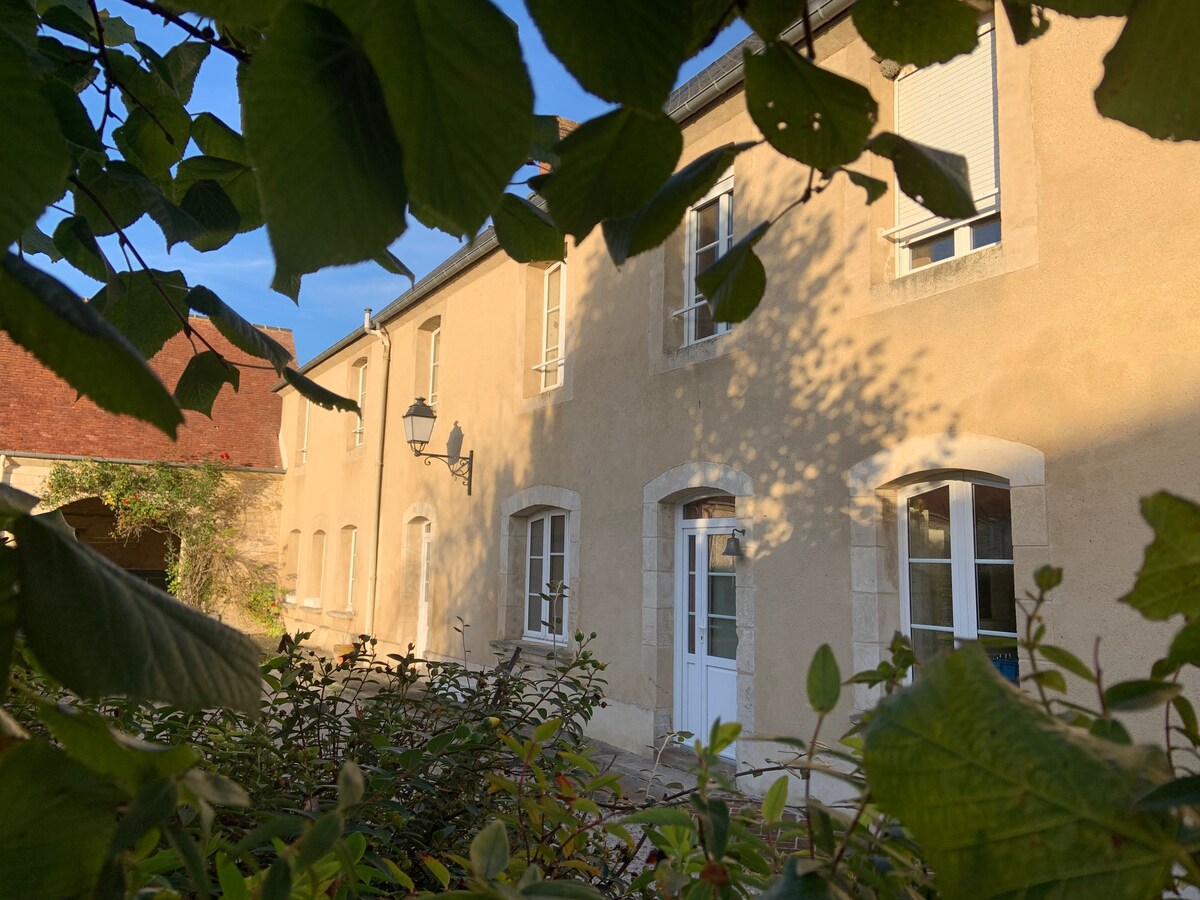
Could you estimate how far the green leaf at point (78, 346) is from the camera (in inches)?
12.7

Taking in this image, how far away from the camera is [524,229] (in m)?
0.90

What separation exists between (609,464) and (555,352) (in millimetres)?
1855

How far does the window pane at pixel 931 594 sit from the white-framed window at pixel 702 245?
2474 millimetres

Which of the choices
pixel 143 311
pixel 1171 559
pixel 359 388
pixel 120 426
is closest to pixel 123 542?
pixel 120 426

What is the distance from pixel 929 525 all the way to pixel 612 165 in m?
4.67

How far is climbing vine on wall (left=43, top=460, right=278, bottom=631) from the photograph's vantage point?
13.3 m

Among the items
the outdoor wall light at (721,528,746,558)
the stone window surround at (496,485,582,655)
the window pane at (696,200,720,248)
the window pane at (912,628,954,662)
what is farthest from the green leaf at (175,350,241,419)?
the stone window surround at (496,485,582,655)

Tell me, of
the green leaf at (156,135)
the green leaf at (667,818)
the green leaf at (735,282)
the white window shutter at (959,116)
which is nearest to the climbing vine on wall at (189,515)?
the white window shutter at (959,116)

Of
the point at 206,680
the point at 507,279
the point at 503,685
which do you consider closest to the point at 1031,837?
the point at 206,680

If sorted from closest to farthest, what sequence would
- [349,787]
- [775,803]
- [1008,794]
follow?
[1008,794], [349,787], [775,803]

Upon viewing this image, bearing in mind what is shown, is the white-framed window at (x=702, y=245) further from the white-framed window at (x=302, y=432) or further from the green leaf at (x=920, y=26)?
the white-framed window at (x=302, y=432)

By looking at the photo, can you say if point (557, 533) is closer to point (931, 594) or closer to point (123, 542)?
point (931, 594)

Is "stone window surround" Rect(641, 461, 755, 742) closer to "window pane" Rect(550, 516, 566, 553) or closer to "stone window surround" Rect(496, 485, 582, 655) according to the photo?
"stone window surround" Rect(496, 485, 582, 655)

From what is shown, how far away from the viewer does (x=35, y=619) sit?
0.31m
